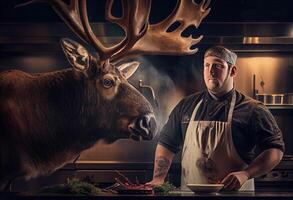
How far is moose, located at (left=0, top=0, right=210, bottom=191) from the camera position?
4.87 meters

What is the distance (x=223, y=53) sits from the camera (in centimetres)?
504

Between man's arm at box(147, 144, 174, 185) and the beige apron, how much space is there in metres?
0.13

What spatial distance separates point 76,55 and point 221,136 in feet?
4.38

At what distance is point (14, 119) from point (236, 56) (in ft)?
6.31

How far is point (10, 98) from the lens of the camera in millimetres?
4965

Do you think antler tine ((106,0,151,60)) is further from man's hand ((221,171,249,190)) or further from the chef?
man's hand ((221,171,249,190))

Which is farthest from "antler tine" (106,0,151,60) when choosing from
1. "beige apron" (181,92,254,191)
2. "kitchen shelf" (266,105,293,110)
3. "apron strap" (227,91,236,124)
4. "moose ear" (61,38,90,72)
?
"kitchen shelf" (266,105,293,110)

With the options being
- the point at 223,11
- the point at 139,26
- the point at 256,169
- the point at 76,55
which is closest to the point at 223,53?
the point at 223,11

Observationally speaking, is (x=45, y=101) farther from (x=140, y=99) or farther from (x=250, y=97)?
(x=250, y=97)

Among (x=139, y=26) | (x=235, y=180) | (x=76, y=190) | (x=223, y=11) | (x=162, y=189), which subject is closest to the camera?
(x=76, y=190)

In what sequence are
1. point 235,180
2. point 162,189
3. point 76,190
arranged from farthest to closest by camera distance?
1. point 235,180
2. point 162,189
3. point 76,190

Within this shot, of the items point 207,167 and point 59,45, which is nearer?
point 207,167

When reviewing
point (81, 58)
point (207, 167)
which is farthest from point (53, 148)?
point (207, 167)

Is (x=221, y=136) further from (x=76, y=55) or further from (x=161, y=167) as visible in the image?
(x=76, y=55)
